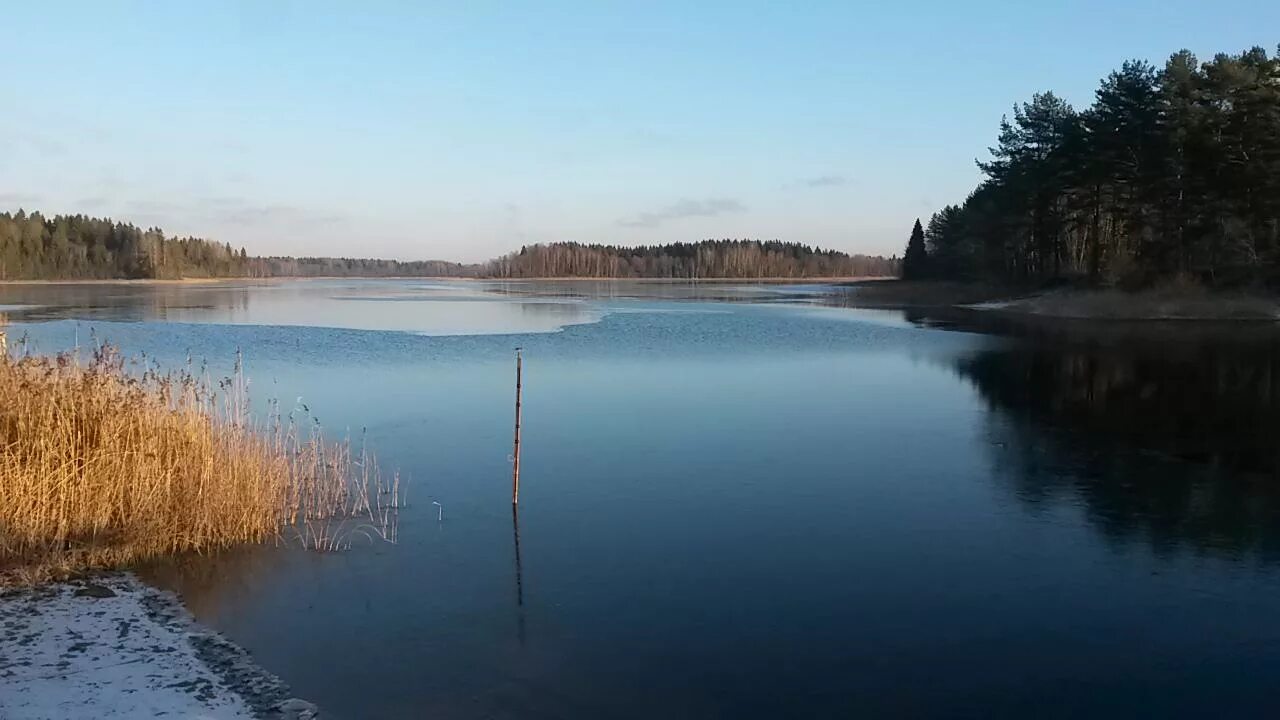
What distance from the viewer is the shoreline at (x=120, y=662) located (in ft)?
18.9

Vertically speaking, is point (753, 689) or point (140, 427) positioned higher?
point (140, 427)

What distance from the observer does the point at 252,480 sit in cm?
969

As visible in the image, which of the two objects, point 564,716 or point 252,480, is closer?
point 564,716

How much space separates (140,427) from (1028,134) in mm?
55314

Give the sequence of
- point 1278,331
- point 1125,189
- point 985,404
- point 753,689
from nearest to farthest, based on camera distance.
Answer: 1. point 753,689
2. point 985,404
3. point 1278,331
4. point 1125,189

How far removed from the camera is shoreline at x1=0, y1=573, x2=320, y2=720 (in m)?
5.76

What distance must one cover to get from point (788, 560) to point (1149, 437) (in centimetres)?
944

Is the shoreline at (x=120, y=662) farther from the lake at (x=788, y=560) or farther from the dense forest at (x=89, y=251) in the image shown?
the dense forest at (x=89, y=251)

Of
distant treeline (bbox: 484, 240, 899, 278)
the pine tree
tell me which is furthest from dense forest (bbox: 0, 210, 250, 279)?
the pine tree

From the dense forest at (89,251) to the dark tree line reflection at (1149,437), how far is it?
118384 mm

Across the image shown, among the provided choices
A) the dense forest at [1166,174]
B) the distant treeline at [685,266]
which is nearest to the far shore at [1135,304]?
the dense forest at [1166,174]

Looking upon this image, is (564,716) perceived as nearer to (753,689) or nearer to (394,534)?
(753,689)

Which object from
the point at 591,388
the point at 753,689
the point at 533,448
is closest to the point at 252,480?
the point at 533,448

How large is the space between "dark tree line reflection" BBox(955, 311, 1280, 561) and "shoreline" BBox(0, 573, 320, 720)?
28.3 ft
